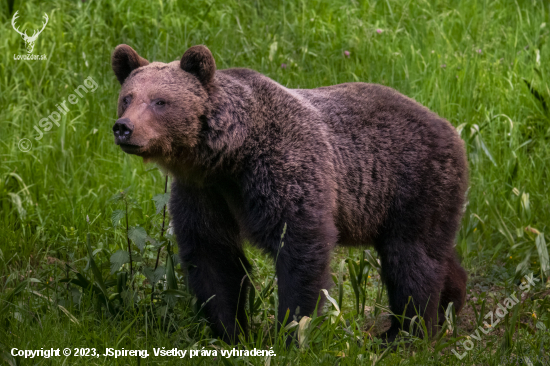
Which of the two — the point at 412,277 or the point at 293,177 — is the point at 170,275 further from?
the point at 412,277

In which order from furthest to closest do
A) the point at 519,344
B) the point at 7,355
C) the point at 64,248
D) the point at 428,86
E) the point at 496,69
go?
the point at 496,69 → the point at 428,86 → the point at 64,248 → the point at 519,344 → the point at 7,355

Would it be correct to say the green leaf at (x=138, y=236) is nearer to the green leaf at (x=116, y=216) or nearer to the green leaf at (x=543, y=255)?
the green leaf at (x=116, y=216)

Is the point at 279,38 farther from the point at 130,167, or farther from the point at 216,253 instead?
the point at 216,253

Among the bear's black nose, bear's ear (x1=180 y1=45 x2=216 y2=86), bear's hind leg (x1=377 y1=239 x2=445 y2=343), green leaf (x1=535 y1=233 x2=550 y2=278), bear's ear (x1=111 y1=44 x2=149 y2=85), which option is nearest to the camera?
the bear's black nose

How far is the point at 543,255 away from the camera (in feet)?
16.2

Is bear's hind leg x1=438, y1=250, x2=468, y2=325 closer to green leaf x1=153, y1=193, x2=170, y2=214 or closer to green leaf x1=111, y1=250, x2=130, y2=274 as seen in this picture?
green leaf x1=153, y1=193, x2=170, y2=214

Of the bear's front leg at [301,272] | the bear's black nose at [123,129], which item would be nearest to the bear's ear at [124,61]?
the bear's black nose at [123,129]

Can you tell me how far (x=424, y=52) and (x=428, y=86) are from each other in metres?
0.73

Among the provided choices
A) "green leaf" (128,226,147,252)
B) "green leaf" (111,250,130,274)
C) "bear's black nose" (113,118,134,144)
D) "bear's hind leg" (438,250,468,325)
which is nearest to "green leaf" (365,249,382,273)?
"bear's hind leg" (438,250,468,325)

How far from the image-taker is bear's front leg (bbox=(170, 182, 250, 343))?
4023mm

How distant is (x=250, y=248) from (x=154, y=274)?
98cm

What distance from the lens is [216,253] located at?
4.12 m

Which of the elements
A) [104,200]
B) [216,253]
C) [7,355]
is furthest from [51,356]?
[104,200]

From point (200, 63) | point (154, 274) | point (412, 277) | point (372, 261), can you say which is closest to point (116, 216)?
point (154, 274)
